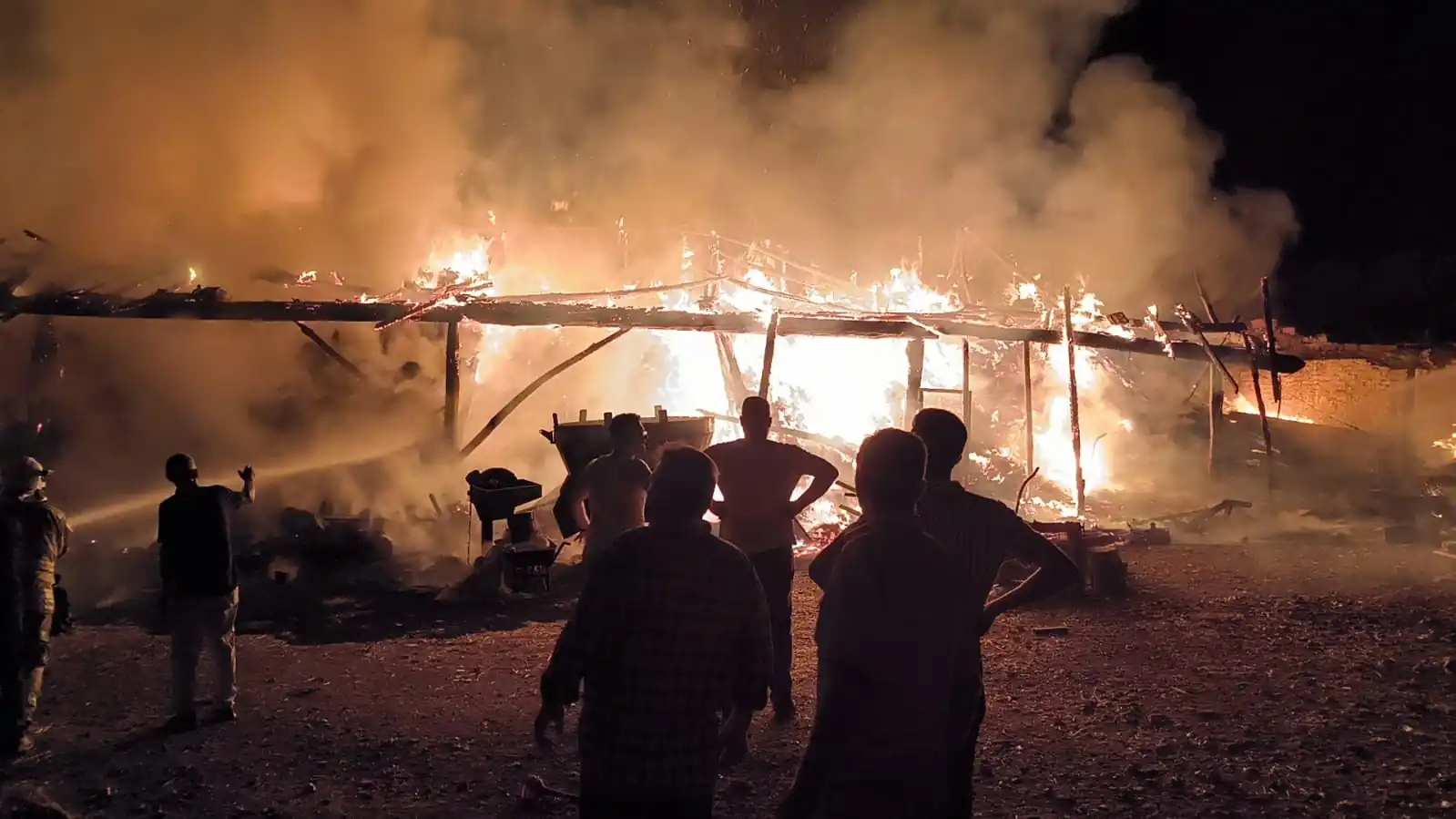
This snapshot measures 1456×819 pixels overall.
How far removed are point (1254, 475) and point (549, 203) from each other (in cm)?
1552

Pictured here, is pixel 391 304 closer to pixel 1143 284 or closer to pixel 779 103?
pixel 779 103

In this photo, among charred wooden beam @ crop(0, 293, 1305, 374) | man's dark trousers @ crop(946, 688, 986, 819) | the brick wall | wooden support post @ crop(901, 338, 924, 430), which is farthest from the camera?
the brick wall

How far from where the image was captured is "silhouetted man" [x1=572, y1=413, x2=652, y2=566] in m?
5.76

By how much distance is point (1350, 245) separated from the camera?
94.8ft

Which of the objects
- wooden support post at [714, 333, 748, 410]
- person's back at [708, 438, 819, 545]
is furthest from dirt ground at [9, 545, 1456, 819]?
wooden support post at [714, 333, 748, 410]

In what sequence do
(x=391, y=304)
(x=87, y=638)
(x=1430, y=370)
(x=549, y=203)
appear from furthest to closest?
(x=549, y=203), (x=1430, y=370), (x=391, y=304), (x=87, y=638)

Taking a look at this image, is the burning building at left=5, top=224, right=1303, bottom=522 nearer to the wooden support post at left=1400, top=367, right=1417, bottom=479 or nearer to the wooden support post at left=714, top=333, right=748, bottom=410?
the wooden support post at left=714, top=333, right=748, bottom=410

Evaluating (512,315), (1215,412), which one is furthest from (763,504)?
(1215,412)

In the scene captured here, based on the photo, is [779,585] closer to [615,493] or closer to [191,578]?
[615,493]

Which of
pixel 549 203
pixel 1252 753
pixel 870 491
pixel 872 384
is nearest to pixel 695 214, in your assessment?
pixel 549 203

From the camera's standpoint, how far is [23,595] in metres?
5.46

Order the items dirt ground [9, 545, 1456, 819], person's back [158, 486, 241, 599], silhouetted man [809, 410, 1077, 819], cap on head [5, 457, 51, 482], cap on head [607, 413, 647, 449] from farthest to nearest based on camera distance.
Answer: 1. cap on head [607, 413, 647, 449]
2. person's back [158, 486, 241, 599]
3. cap on head [5, 457, 51, 482]
4. dirt ground [9, 545, 1456, 819]
5. silhouetted man [809, 410, 1077, 819]

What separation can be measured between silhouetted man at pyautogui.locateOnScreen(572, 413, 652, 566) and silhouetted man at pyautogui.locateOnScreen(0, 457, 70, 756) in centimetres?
327

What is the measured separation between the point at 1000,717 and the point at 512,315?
7172 millimetres
